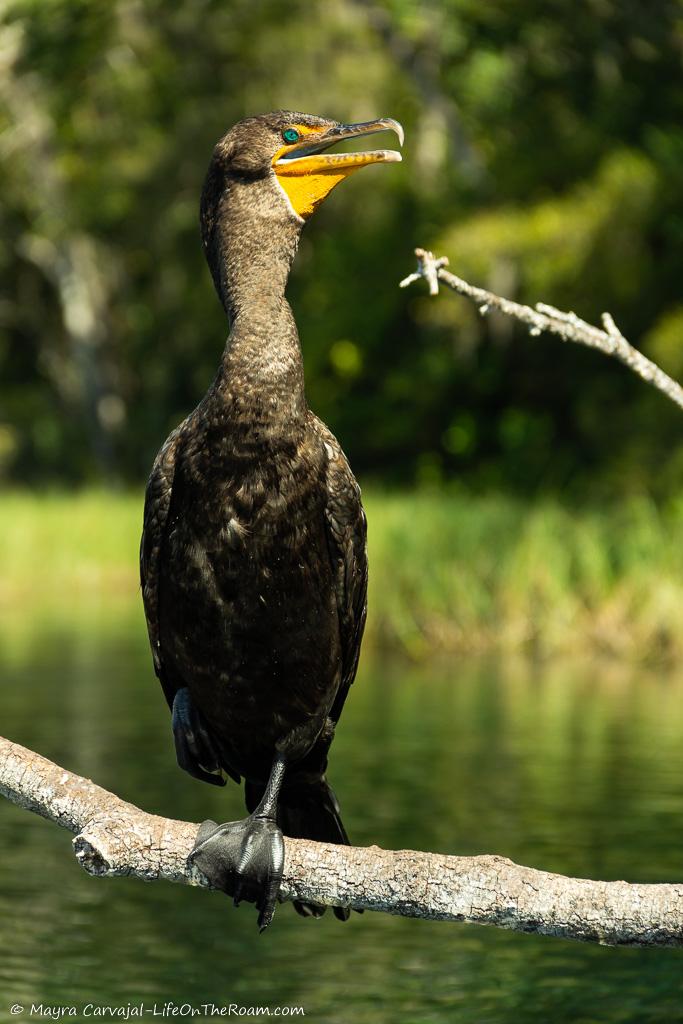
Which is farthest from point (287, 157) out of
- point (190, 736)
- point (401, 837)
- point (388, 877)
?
point (401, 837)

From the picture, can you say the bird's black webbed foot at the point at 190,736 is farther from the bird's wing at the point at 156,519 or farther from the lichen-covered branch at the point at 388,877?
the lichen-covered branch at the point at 388,877

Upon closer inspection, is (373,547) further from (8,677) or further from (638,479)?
(638,479)

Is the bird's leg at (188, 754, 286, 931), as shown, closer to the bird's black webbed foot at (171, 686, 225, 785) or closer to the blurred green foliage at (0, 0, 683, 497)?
the bird's black webbed foot at (171, 686, 225, 785)

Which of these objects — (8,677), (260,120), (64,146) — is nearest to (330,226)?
(64,146)

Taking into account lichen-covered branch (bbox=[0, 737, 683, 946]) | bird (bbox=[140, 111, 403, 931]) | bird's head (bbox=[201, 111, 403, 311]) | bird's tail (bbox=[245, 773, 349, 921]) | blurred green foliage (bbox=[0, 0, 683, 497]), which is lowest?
lichen-covered branch (bbox=[0, 737, 683, 946])

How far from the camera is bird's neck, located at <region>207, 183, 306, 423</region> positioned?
184 inches

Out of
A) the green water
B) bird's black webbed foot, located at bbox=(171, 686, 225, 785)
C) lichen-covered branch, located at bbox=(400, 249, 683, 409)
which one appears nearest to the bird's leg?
bird's black webbed foot, located at bbox=(171, 686, 225, 785)

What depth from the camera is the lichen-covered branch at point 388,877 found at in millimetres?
3781

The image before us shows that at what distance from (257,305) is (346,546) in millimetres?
684

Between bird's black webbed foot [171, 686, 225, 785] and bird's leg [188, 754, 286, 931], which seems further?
bird's black webbed foot [171, 686, 225, 785]

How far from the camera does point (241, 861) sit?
4.41m

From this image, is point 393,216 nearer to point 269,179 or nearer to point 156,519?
point 269,179

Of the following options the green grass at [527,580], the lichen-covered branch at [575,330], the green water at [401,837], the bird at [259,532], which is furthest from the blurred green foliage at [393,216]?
the lichen-covered branch at [575,330]

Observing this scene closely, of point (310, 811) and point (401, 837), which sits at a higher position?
point (401, 837)
